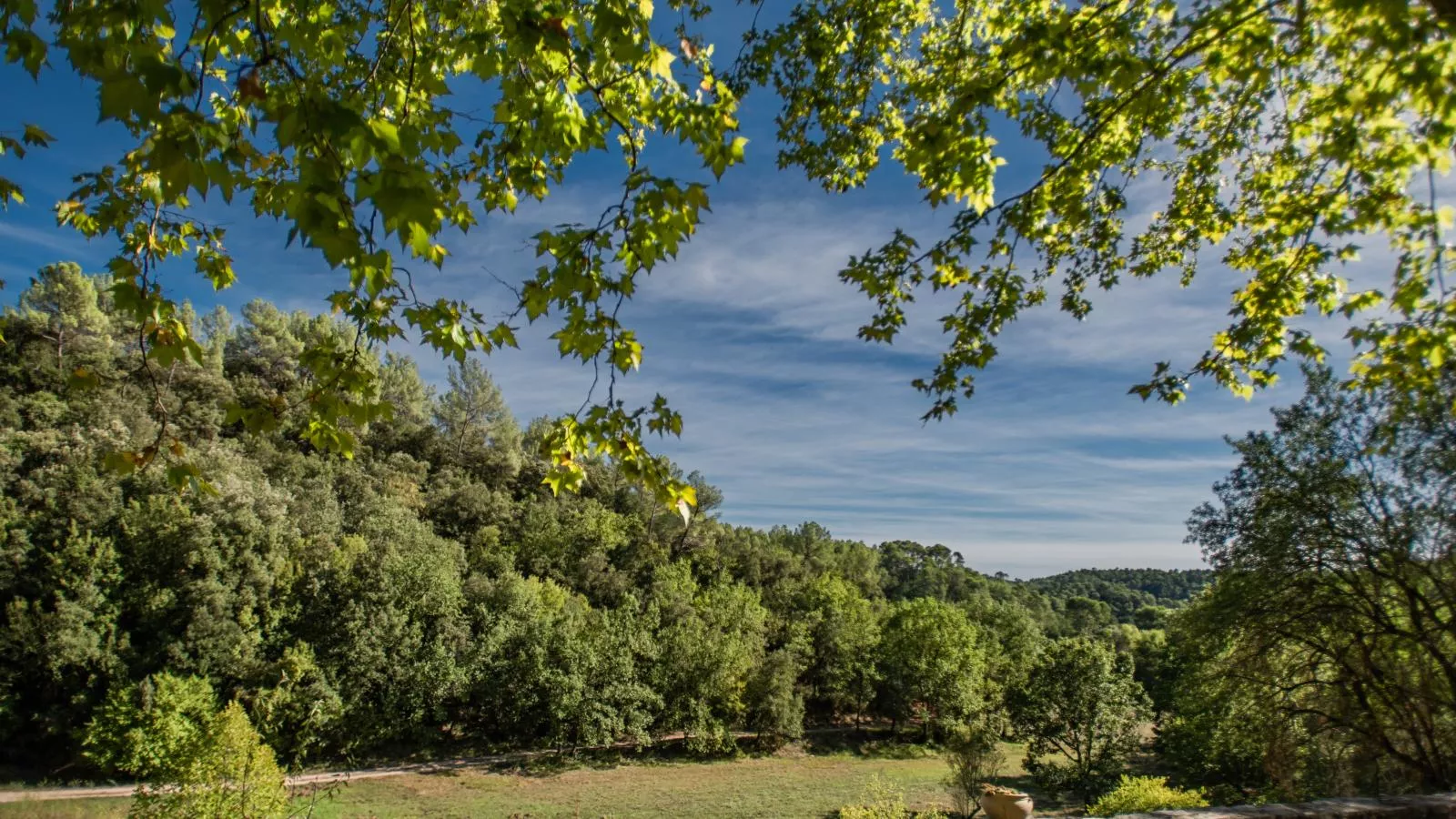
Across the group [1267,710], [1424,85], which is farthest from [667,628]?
[1424,85]

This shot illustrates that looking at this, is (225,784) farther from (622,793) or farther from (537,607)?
(537,607)

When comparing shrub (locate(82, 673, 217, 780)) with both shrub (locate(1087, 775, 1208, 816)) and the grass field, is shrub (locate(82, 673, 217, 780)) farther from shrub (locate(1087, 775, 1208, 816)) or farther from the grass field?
shrub (locate(1087, 775, 1208, 816))

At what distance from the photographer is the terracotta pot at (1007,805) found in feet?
40.0

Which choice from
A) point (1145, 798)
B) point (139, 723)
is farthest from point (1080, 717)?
point (139, 723)

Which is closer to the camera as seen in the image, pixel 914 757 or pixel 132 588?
pixel 132 588

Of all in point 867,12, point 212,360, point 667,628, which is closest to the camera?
point 867,12

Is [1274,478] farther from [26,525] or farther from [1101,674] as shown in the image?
[26,525]

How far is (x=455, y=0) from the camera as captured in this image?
392 centimetres

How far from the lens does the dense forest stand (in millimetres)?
10344

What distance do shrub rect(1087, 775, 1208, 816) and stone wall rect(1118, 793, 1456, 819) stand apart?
356 inches

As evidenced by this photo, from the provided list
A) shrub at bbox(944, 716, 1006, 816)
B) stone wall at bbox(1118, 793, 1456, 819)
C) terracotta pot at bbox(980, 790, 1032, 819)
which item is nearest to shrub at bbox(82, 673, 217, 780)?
terracotta pot at bbox(980, 790, 1032, 819)

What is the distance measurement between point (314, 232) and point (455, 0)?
2.96 metres

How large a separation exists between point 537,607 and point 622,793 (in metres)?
9.52

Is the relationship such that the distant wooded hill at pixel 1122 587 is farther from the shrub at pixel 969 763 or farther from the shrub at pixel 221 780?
the shrub at pixel 221 780
